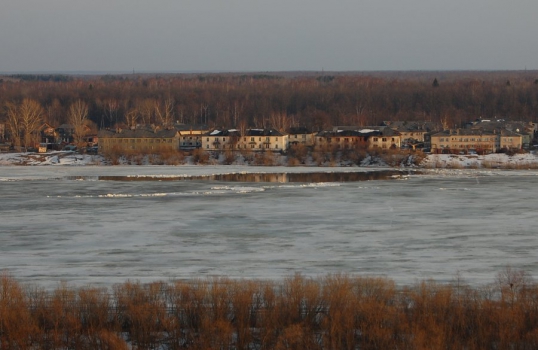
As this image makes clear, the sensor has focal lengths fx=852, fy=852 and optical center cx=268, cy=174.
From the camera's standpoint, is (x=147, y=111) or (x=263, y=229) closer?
(x=263, y=229)

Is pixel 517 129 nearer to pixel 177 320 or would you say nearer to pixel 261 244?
pixel 261 244

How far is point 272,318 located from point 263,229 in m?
8.61

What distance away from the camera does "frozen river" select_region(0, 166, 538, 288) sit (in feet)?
49.5

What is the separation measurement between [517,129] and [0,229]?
46178mm

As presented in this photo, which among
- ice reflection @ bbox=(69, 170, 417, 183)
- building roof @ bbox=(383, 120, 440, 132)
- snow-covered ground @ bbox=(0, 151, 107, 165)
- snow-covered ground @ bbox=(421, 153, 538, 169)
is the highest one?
building roof @ bbox=(383, 120, 440, 132)

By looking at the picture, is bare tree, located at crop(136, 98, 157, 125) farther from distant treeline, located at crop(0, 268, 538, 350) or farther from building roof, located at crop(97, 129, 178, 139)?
distant treeline, located at crop(0, 268, 538, 350)

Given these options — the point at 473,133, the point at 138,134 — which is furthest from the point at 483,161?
the point at 138,134

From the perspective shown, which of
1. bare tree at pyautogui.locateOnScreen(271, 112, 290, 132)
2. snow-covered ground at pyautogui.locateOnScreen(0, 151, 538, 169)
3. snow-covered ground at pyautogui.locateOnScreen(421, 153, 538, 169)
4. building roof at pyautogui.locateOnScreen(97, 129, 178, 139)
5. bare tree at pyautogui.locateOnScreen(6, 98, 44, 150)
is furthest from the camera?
bare tree at pyautogui.locateOnScreen(271, 112, 290, 132)

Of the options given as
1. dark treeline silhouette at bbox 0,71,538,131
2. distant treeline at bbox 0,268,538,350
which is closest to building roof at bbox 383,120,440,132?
dark treeline silhouette at bbox 0,71,538,131

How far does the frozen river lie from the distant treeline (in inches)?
67.7

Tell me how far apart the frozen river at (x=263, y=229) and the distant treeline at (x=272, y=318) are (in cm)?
172

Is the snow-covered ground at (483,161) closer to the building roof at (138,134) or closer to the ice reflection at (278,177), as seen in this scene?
the ice reflection at (278,177)

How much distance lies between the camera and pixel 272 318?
37.5 ft

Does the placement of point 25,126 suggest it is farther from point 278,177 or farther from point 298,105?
point 298,105
